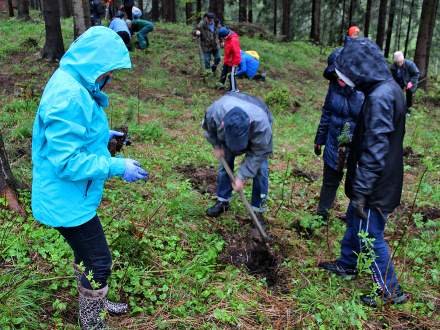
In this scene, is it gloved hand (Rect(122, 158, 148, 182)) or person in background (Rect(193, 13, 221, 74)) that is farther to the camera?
person in background (Rect(193, 13, 221, 74))

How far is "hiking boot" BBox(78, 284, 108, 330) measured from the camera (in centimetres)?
277

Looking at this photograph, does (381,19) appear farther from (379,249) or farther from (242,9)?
(379,249)

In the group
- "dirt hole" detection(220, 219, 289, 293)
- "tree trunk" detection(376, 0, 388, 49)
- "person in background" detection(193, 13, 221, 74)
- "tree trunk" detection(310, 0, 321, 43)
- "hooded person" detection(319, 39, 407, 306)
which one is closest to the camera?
"hooded person" detection(319, 39, 407, 306)

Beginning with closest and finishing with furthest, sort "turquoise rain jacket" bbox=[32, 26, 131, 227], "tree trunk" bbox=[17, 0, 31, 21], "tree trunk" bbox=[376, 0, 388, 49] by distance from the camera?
"turquoise rain jacket" bbox=[32, 26, 131, 227] < "tree trunk" bbox=[17, 0, 31, 21] < "tree trunk" bbox=[376, 0, 388, 49]

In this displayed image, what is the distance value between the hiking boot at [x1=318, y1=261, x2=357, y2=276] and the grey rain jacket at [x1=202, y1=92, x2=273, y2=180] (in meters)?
1.13

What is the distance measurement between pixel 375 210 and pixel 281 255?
3.78 feet

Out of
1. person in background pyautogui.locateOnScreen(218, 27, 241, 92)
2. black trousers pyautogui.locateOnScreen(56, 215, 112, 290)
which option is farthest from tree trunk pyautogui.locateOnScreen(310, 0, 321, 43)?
black trousers pyautogui.locateOnScreen(56, 215, 112, 290)

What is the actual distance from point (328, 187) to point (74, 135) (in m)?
3.28

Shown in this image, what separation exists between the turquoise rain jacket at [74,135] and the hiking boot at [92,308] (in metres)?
0.59

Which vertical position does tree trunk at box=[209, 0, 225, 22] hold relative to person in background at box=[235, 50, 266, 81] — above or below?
above

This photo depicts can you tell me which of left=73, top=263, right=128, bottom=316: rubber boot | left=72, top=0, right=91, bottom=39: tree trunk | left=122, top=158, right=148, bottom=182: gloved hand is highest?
left=72, top=0, right=91, bottom=39: tree trunk

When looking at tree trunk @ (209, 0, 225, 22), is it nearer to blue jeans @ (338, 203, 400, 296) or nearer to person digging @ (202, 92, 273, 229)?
person digging @ (202, 92, 273, 229)

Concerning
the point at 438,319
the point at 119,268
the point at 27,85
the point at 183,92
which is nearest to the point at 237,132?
the point at 119,268

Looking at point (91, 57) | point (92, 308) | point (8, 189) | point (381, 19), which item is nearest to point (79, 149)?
point (91, 57)
